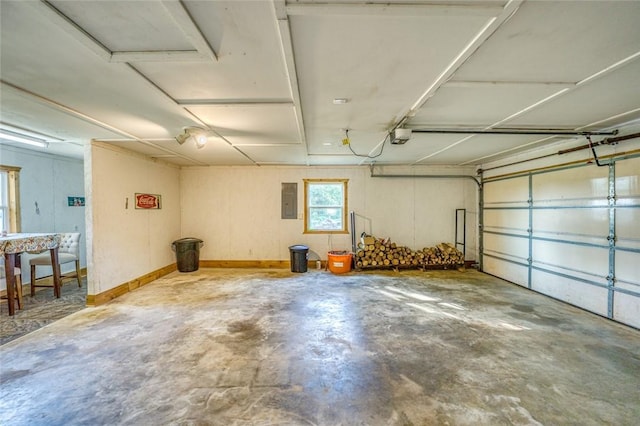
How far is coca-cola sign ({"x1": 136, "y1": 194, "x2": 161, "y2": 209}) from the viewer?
488 centimetres

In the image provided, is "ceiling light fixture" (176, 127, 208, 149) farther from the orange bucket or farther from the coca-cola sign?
the orange bucket

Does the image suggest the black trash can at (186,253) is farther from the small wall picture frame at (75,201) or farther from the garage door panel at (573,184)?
the garage door panel at (573,184)

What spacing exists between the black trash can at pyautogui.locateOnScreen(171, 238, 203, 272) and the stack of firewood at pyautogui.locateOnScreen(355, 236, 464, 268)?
371 cm

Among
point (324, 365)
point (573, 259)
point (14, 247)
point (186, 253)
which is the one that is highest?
point (14, 247)

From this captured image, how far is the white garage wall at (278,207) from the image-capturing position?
20.9ft

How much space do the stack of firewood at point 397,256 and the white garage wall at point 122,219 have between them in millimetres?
4342

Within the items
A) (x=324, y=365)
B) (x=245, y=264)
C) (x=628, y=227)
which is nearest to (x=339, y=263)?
(x=245, y=264)

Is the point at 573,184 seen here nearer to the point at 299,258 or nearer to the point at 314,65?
the point at 314,65

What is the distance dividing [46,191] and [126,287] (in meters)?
2.46

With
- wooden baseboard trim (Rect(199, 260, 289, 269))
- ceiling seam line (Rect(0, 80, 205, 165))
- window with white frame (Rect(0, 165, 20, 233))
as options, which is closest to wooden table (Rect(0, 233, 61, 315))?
window with white frame (Rect(0, 165, 20, 233))

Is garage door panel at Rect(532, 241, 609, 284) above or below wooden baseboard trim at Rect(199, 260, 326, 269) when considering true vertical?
above

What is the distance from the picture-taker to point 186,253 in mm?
5781

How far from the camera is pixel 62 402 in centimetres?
190

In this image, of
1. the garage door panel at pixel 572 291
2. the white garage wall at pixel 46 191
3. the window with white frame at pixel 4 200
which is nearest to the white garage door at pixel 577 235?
the garage door panel at pixel 572 291
